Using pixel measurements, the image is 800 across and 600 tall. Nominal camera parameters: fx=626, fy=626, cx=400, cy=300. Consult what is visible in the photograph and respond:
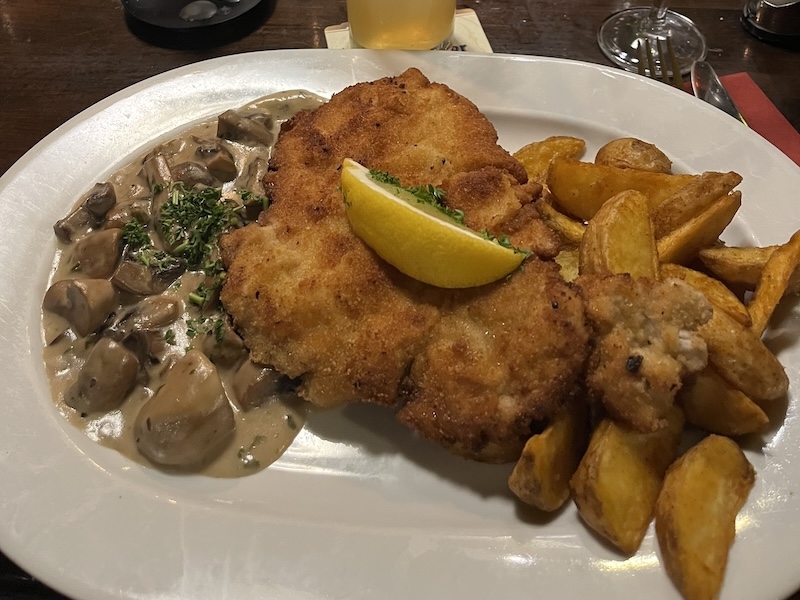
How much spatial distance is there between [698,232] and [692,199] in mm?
116

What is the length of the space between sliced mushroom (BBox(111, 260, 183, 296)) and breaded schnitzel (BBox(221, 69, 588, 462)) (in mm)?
299

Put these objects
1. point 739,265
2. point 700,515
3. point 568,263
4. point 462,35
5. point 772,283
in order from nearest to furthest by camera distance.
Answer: point 700,515
point 772,283
point 739,265
point 568,263
point 462,35

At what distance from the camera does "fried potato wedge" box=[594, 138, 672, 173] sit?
7.60 ft

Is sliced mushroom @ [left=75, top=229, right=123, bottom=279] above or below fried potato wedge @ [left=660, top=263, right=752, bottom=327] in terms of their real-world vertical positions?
below

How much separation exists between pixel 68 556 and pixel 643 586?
153cm

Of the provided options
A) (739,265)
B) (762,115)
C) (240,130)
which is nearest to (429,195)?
(739,265)

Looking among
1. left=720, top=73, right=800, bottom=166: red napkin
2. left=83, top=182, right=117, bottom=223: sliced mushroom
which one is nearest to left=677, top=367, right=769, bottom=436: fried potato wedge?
left=720, top=73, right=800, bottom=166: red napkin

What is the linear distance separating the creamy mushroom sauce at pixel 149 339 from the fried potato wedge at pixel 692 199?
4.46 ft

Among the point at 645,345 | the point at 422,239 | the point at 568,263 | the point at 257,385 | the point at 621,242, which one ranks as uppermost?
the point at 422,239

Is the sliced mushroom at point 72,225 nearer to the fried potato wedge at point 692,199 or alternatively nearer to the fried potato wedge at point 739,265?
the fried potato wedge at point 692,199

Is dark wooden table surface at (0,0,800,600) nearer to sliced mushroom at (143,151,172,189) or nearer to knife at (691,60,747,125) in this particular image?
knife at (691,60,747,125)

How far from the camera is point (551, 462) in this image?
1647 mm

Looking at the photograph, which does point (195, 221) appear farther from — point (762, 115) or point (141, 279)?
point (762, 115)

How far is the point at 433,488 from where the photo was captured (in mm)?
1937
